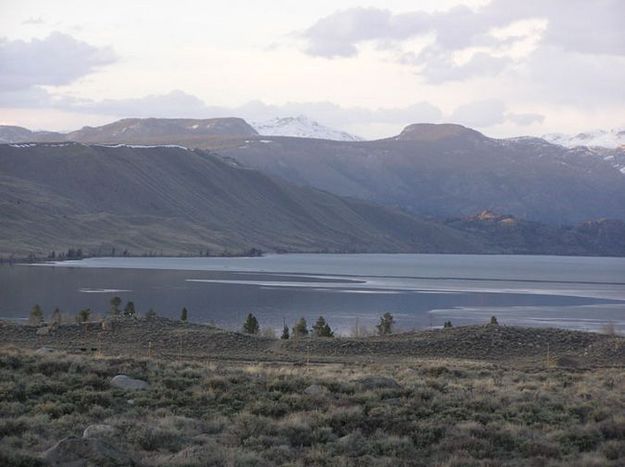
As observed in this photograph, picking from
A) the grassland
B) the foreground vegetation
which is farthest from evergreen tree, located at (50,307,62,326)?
the foreground vegetation

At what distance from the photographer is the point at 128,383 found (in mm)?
16859

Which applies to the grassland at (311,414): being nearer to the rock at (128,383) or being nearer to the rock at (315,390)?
the rock at (315,390)

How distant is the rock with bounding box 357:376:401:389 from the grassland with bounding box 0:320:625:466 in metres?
0.04

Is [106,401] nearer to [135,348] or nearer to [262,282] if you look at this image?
[135,348]

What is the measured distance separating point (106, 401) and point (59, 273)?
100827 millimetres

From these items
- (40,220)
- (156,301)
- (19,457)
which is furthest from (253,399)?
(40,220)

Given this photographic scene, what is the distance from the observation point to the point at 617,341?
30828mm

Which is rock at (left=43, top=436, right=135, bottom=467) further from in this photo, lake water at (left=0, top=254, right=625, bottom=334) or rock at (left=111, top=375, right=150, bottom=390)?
lake water at (left=0, top=254, right=625, bottom=334)

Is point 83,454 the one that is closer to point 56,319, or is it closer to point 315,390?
point 315,390

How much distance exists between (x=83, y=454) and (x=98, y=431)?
1398mm

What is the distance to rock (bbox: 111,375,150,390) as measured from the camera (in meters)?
16.7

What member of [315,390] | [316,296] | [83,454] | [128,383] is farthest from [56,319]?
[316,296]

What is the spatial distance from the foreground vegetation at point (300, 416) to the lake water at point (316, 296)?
35800 mm

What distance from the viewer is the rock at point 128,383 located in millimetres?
16684
